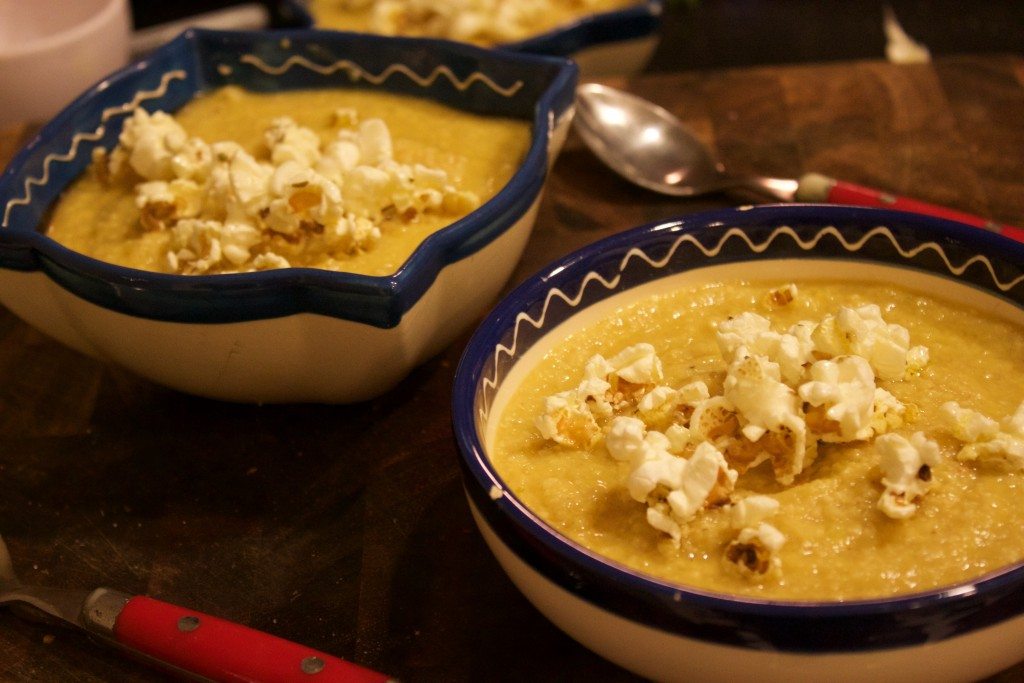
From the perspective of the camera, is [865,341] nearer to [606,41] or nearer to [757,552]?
[757,552]

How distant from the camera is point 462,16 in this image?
2.24 m

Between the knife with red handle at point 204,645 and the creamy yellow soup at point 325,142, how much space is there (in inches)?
16.4

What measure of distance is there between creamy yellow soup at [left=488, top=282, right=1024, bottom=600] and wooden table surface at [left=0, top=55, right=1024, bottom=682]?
0.15m

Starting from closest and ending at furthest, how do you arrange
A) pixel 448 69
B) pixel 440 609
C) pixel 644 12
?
pixel 440 609, pixel 448 69, pixel 644 12

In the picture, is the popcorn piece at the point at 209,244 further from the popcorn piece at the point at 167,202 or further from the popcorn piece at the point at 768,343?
the popcorn piece at the point at 768,343

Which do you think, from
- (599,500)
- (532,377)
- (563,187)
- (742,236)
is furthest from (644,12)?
(599,500)

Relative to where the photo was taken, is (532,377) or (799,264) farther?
(799,264)

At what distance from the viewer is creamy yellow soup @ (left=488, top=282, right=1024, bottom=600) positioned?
0.92m

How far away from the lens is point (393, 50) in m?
1.73

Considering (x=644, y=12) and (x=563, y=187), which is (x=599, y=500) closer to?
(x=563, y=187)

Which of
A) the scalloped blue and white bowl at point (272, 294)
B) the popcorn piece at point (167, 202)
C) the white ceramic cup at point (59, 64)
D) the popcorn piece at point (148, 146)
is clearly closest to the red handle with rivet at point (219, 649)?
the scalloped blue and white bowl at point (272, 294)

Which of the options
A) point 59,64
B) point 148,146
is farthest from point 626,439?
point 59,64

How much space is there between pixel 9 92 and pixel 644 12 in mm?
1245

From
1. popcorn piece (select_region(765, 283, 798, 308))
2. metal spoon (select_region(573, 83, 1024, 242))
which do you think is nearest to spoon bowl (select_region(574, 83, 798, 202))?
metal spoon (select_region(573, 83, 1024, 242))
